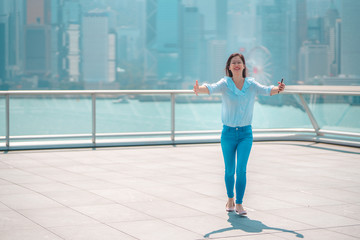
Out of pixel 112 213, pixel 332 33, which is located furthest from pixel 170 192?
Answer: pixel 332 33

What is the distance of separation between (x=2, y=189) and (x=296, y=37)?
344 ft

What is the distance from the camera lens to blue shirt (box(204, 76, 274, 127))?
573 cm

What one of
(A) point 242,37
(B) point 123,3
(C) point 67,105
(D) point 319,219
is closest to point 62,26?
(B) point 123,3

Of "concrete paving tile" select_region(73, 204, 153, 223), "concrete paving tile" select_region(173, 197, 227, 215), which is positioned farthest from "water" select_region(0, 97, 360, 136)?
"concrete paving tile" select_region(73, 204, 153, 223)

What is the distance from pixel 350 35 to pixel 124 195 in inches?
3975

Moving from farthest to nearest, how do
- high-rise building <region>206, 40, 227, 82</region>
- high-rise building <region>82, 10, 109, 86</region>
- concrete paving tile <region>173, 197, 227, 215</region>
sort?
1. high-rise building <region>206, 40, 227, 82</region>
2. high-rise building <region>82, 10, 109, 86</region>
3. concrete paving tile <region>173, 197, 227, 215</region>

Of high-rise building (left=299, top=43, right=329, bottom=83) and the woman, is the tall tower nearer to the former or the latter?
high-rise building (left=299, top=43, right=329, bottom=83)

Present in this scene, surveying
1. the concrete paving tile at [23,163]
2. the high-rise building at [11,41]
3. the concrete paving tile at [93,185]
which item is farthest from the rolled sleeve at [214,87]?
the high-rise building at [11,41]

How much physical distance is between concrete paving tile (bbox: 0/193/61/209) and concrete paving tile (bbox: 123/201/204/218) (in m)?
0.84

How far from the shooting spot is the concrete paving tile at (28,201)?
6.08 meters

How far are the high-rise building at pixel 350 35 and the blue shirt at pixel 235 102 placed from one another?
300 ft

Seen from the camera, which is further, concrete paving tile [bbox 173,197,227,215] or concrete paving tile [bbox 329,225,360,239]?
concrete paving tile [bbox 173,197,227,215]

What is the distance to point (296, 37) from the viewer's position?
4250 inches

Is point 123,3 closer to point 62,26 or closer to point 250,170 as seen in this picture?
point 62,26
